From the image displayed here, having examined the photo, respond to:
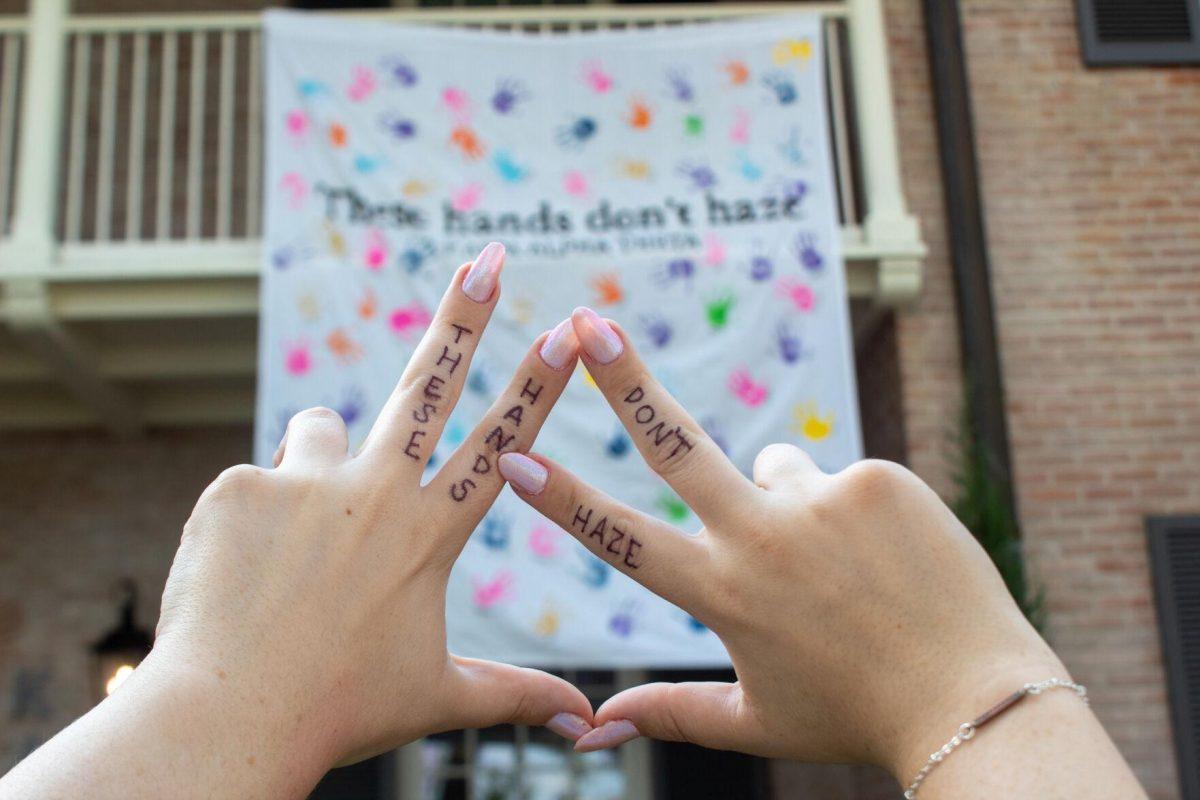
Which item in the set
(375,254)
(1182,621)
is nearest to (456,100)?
(375,254)

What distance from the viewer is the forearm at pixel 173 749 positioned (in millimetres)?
714

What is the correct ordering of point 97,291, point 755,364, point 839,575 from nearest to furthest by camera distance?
1. point 839,575
2. point 755,364
3. point 97,291

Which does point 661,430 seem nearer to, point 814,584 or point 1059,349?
point 814,584

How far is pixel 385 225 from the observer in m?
5.04

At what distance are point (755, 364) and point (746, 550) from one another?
4.03 meters

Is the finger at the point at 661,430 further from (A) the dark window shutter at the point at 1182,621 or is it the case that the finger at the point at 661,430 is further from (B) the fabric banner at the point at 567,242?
(A) the dark window shutter at the point at 1182,621

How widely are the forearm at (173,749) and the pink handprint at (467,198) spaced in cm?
438

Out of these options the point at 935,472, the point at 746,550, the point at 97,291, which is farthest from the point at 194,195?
the point at 746,550

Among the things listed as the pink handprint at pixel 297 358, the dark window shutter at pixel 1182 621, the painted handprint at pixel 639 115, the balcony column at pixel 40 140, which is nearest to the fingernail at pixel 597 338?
the pink handprint at pixel 297 358

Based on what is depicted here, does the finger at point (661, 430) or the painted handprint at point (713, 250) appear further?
the painted handprint at point (713, 250)

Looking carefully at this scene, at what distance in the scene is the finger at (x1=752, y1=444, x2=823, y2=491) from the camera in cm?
96

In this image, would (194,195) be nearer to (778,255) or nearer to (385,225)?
(385,225)

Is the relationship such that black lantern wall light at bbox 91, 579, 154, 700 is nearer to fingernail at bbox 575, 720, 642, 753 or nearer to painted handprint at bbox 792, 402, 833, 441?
painted handprint at bbox 792, 402, 833, 441

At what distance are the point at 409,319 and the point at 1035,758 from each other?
4370 millimetres
